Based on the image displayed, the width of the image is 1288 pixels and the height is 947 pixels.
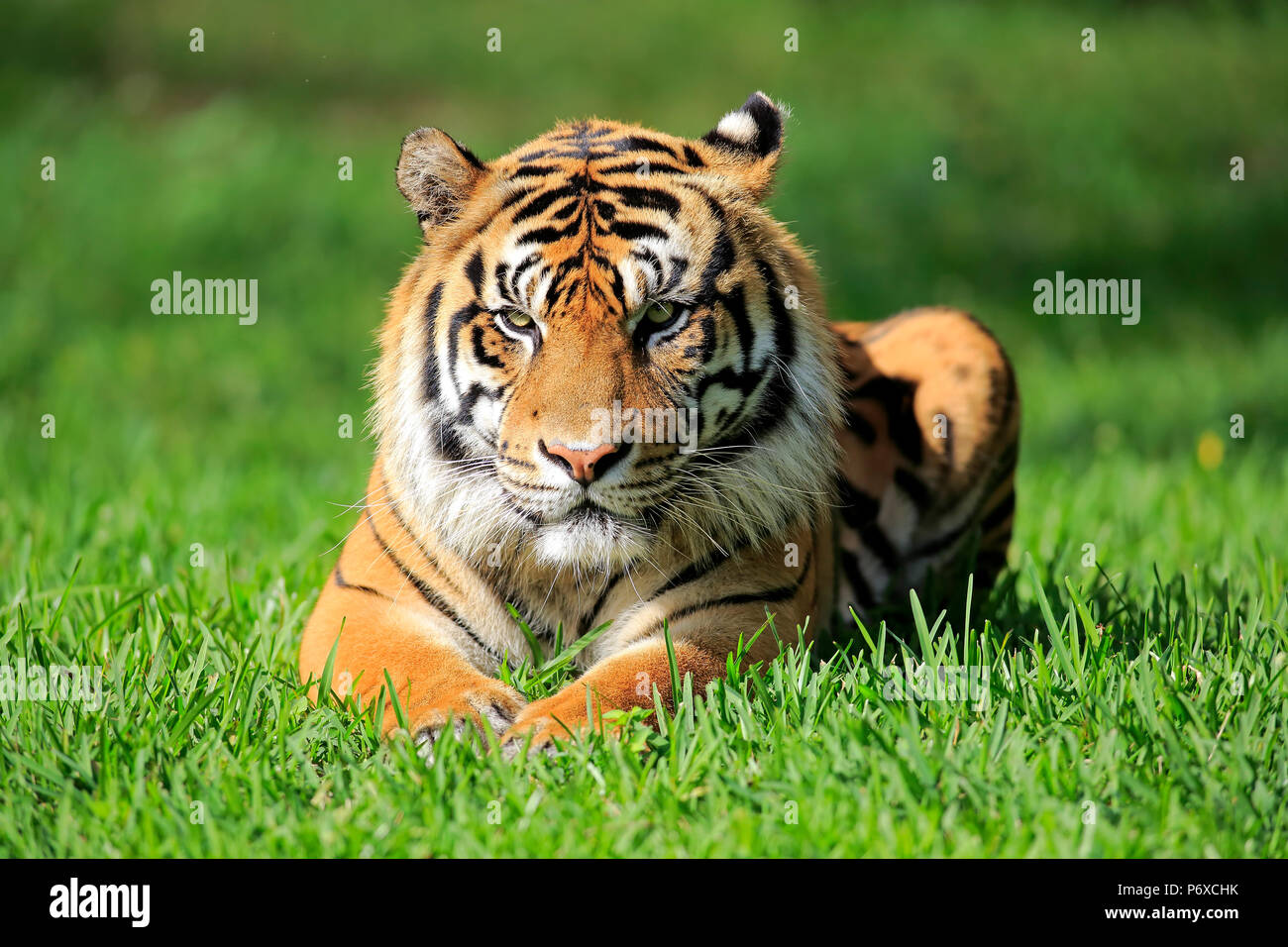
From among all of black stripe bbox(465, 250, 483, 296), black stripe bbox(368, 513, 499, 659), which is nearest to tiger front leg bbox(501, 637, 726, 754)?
black stripe bbox(368, 513, 499, 659)

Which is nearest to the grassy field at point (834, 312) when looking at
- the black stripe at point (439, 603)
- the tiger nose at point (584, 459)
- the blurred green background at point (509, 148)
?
the blurred green background at point (509, 148)

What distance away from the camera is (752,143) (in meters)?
3.17

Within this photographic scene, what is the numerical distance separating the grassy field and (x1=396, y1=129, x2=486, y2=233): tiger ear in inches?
42.4

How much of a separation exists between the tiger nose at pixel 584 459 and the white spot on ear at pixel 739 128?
99cm

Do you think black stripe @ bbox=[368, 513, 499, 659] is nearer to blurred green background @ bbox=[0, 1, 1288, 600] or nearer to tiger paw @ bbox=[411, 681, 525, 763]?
tiger paw @ bbox=[411, 681, 525, 763]

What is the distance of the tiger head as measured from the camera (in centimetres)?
272

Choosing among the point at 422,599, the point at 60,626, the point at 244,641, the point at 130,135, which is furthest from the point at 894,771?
the point at 130,135

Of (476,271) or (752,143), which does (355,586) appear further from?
(752,143)

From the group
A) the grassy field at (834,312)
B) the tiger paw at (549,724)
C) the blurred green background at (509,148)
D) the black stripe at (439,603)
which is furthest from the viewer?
the blurred green background at (509,148)

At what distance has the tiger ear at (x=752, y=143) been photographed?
3.12 meters

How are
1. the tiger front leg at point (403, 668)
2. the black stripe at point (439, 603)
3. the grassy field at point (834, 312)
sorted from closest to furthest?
1. the grassy field at point (834, 312)
2. the tiger front leg at point (403, 668)
3. the black stripe at point (439, 603)

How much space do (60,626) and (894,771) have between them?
2340mm

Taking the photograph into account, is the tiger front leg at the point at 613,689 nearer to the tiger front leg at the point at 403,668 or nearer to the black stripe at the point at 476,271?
the tiger front leg at the point at 403,668

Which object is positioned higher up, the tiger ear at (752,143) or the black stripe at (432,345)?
the tiger ear at (752,143)
